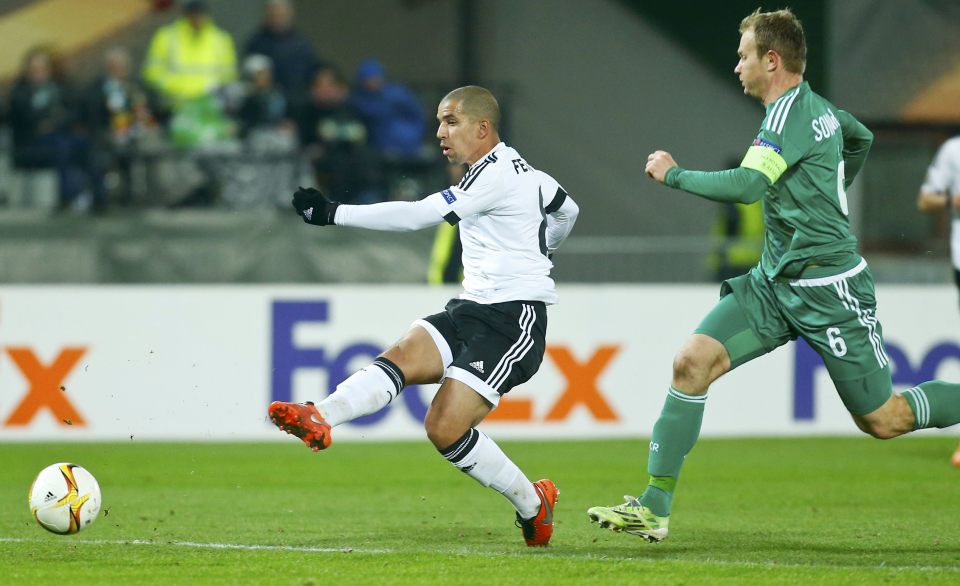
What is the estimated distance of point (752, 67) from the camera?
627cm

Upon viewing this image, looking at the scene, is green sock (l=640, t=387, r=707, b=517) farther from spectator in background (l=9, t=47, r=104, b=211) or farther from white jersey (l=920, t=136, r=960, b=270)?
spectator in background (l=9, t=47, r=104, b=211)

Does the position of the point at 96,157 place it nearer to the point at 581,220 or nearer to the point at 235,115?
the point at 235,115

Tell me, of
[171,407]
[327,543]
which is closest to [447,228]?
[171,407]

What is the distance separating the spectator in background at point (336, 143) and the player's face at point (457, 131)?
700 cm

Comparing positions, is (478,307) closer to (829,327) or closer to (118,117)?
(829,327)

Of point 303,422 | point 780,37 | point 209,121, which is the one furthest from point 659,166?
point 209,121

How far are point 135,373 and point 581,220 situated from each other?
23.4 feet

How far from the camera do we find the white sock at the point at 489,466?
6270mm

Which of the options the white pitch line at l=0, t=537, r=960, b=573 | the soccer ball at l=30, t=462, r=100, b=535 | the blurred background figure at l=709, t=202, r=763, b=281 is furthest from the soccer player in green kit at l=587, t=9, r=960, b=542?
the blurred background figure at l=709, t=202, r=763, b=281

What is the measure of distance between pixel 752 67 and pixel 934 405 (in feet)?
5.26

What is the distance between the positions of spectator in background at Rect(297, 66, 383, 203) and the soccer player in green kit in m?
7.56

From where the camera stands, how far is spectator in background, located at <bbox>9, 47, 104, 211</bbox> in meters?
13.6

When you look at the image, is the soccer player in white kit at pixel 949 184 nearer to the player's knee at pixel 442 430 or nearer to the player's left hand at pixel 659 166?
the player's left hand at pixel 659 166

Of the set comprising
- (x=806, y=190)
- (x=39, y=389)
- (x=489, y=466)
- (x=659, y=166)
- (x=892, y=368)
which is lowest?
(x=39, y=389)
